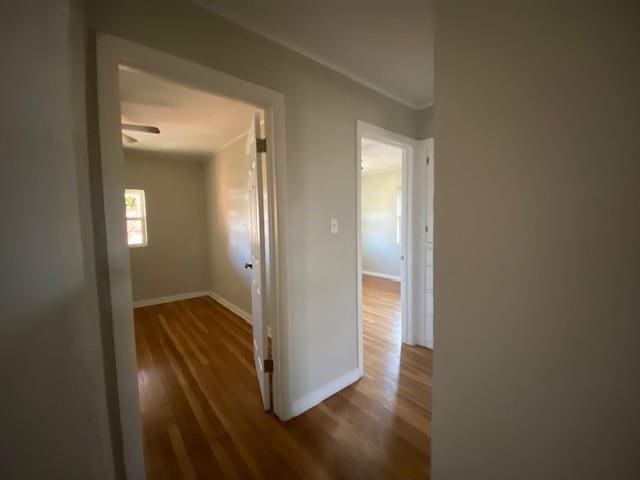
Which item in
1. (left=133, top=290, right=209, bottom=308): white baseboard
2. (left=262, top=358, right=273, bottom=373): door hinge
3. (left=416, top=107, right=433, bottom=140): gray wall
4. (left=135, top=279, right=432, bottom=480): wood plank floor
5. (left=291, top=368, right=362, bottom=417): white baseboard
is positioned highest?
(left=416, top=107, right=433, bottom=140): gray wall

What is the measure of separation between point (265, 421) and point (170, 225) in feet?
12.5

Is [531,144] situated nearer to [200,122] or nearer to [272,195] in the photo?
[272,195]

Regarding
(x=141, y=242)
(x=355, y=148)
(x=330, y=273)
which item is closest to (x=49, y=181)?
(x=330, y=273)

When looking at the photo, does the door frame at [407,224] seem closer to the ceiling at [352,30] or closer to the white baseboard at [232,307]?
the ceiling at [352,30]

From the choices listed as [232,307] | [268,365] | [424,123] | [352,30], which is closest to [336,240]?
[268,365]

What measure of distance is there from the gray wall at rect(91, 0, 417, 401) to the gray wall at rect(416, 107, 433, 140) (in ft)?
1.53

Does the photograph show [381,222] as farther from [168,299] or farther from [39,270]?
[39,270]

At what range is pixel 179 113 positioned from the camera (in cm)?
252

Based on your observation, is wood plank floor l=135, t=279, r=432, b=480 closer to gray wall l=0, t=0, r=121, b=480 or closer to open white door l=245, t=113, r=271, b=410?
open white door l=245, t=113, r=271, b=410

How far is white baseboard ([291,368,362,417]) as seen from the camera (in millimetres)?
1775

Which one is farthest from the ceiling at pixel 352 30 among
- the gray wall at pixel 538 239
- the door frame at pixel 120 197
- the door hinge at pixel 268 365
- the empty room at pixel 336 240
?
the door hinge at pixel 268 365

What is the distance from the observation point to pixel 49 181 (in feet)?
1.83

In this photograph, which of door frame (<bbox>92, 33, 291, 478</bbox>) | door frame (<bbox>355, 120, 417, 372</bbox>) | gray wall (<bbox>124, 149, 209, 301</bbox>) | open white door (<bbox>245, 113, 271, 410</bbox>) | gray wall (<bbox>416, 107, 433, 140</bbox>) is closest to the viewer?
door frame (<bbox>92, 33, 291, 478</bbox>)

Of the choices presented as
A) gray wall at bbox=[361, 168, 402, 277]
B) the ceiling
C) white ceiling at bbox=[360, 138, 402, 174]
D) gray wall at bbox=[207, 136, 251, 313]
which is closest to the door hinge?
gray wall at bbox=[207, 136, 251, 313]
